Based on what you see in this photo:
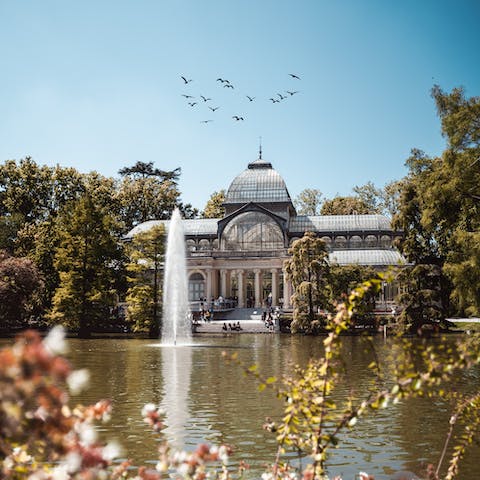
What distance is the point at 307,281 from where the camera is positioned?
51250 millimetres

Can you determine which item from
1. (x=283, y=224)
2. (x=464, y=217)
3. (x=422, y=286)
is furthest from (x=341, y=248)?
(x=464, y=217)

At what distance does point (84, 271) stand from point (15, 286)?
5179 millimetres

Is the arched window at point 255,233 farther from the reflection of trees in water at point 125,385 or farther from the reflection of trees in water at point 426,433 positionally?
the reflection of trees in water at point 426,433

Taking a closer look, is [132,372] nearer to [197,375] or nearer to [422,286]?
[197,375]

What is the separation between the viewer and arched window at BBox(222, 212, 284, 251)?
7175 centimetres

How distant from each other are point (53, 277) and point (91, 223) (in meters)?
8.28

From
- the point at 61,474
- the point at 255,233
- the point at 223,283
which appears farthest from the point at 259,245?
the point at 61,474

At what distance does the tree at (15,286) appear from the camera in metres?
50.1

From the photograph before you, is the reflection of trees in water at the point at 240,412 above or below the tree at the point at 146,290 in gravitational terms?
below

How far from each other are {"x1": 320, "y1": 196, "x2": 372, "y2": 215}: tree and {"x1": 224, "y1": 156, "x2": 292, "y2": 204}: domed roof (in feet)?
46.7

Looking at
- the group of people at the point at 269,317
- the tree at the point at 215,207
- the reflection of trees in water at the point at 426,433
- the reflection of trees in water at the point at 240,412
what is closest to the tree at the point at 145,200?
the tree at the point at 215,207

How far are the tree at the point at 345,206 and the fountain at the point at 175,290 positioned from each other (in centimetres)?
4235

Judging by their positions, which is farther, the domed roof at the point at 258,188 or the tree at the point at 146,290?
the domed roof at the point at 258,188

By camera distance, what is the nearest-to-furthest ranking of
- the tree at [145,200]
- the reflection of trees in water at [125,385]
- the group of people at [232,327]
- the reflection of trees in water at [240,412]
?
1. the reflection of trees in water at [240,412]
2. the reflection of trees in water at [125,385]
3. the group of people at [232,327]
4. the tree at [145,200]
